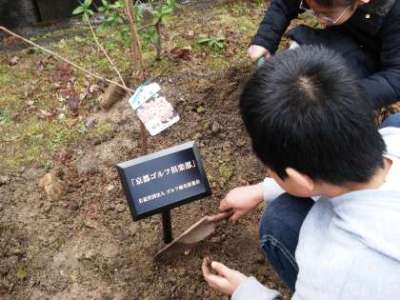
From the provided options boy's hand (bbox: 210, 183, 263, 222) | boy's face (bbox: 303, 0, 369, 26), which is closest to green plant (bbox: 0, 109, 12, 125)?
boy's hand (bbox: 210, 183, 263, 222)

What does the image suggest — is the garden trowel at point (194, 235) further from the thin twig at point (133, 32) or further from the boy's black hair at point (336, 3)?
the boy's black hair at point (336, 3)

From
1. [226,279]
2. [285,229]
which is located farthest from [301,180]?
[226,279]

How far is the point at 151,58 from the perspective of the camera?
10.5 feet

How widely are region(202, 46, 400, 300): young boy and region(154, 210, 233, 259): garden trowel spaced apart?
2.26 feet

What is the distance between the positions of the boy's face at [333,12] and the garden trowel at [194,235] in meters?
0.95

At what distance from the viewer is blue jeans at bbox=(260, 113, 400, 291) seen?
5.90 ft

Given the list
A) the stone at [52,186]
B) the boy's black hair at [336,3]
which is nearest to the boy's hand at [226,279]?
the stone at [52,186]

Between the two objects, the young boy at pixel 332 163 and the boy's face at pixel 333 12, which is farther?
the boy's face at pixel 333 12

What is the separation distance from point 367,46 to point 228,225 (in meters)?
1.14

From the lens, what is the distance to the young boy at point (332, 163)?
1.32 m

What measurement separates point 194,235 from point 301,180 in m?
0.93

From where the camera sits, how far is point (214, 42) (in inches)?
128

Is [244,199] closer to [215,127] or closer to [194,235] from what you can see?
[194,235]

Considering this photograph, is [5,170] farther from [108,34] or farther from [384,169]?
[384,169]
